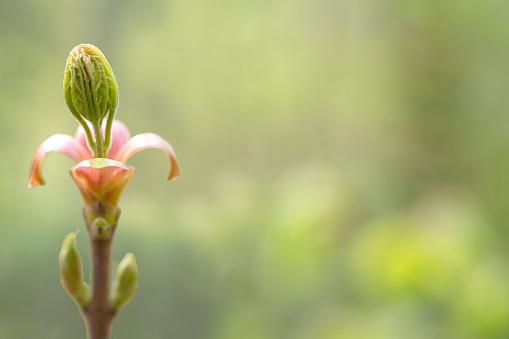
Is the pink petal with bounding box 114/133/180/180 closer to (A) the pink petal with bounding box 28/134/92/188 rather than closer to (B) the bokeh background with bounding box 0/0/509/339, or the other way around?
(A) the pink petal with bounding box 28/134/92/188

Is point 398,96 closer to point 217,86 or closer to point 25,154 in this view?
point 217,86

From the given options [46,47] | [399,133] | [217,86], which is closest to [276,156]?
[217,86]

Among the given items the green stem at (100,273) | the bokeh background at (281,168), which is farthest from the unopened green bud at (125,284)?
the bokeh background at (281,168)

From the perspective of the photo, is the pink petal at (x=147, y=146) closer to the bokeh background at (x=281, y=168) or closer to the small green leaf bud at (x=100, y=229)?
the small green leaf bud at (x=100, y=229)

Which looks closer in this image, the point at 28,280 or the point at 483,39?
the point at 28,280

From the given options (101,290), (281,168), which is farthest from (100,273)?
(281,168)

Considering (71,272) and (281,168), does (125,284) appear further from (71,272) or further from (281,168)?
(281,168)
